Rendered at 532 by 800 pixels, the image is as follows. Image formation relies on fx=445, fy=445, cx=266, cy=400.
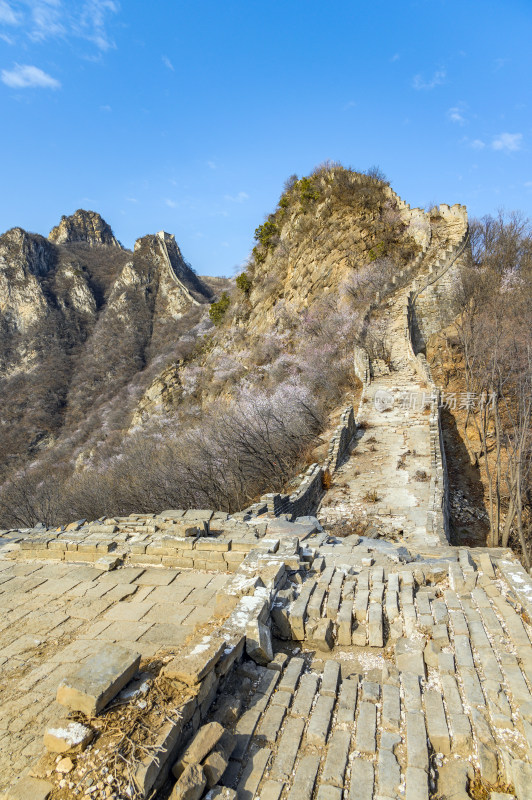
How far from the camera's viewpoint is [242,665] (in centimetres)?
395

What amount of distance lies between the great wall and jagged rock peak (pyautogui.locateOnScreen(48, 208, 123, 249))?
255 feet

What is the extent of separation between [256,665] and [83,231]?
84532 mm

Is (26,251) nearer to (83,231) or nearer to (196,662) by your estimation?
(83,231)

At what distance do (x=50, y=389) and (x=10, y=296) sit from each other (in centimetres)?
1760

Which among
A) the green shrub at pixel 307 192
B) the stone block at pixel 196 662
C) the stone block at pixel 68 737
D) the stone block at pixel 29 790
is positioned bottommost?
the stone block at pixel 29 790

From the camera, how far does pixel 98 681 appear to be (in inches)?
120

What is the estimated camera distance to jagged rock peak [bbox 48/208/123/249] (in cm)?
7412

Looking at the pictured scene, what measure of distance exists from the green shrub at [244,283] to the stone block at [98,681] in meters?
33.9

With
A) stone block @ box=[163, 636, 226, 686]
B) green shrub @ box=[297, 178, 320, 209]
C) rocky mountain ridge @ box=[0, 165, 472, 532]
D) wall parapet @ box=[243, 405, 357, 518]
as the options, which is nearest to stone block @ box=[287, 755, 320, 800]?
stone block @ box=[163, 636, 226, 686]

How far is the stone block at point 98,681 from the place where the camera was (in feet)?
9.60

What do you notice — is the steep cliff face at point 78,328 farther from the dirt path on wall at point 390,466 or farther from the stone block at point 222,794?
the stone block at point 222,794

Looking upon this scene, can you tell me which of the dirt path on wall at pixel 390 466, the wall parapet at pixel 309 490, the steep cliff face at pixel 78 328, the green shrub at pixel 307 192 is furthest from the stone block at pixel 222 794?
the steep cliff face at pixel 78 328

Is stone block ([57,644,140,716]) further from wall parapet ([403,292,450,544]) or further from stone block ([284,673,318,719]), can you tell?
wall parapet ([403,292,450,544])

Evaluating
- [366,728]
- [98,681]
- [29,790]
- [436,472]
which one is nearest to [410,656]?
[366,728]
